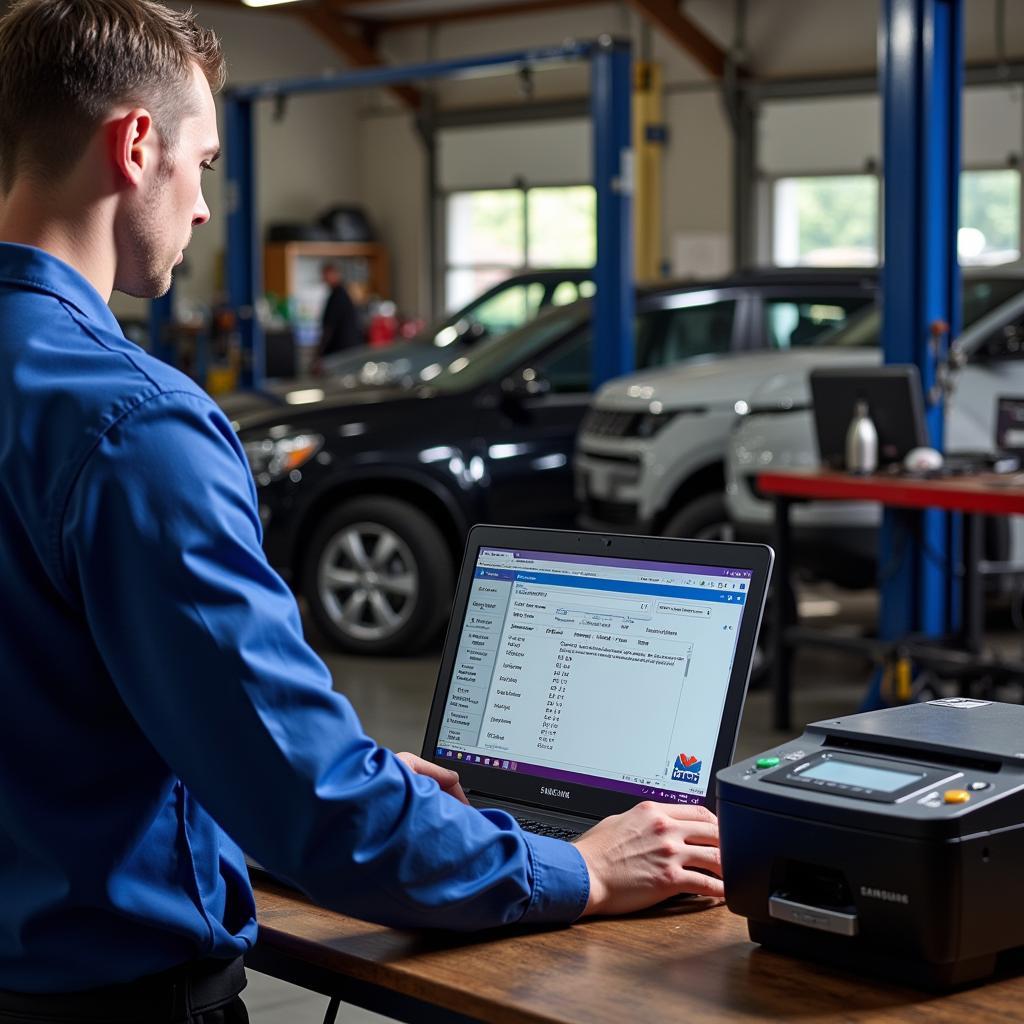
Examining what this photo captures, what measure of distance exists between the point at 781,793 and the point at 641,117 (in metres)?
16.6

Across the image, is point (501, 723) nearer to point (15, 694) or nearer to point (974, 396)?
point (15, 694)

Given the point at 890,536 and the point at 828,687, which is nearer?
the point at 890,536

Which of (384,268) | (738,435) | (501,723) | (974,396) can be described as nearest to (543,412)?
(738,435)

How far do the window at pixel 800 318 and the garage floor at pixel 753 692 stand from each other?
1362mm

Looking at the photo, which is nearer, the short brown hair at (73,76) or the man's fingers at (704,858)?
the short brown hair at (73,76)

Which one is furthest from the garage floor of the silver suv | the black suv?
the silver suv

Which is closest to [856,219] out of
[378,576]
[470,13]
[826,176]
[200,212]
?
[826,176]

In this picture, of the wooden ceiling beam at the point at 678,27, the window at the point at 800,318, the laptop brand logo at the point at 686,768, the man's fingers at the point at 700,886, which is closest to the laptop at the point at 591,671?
the laptop brand logo at the point at 686,768

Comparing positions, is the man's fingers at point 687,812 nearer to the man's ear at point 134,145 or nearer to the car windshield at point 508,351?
the man's ear at point 134,145

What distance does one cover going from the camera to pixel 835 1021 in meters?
1.40

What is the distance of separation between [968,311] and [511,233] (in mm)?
12872

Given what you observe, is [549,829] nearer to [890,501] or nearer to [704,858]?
[704,858]

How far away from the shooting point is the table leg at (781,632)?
19.9 feet

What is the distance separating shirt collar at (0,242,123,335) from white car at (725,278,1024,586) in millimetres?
5129
